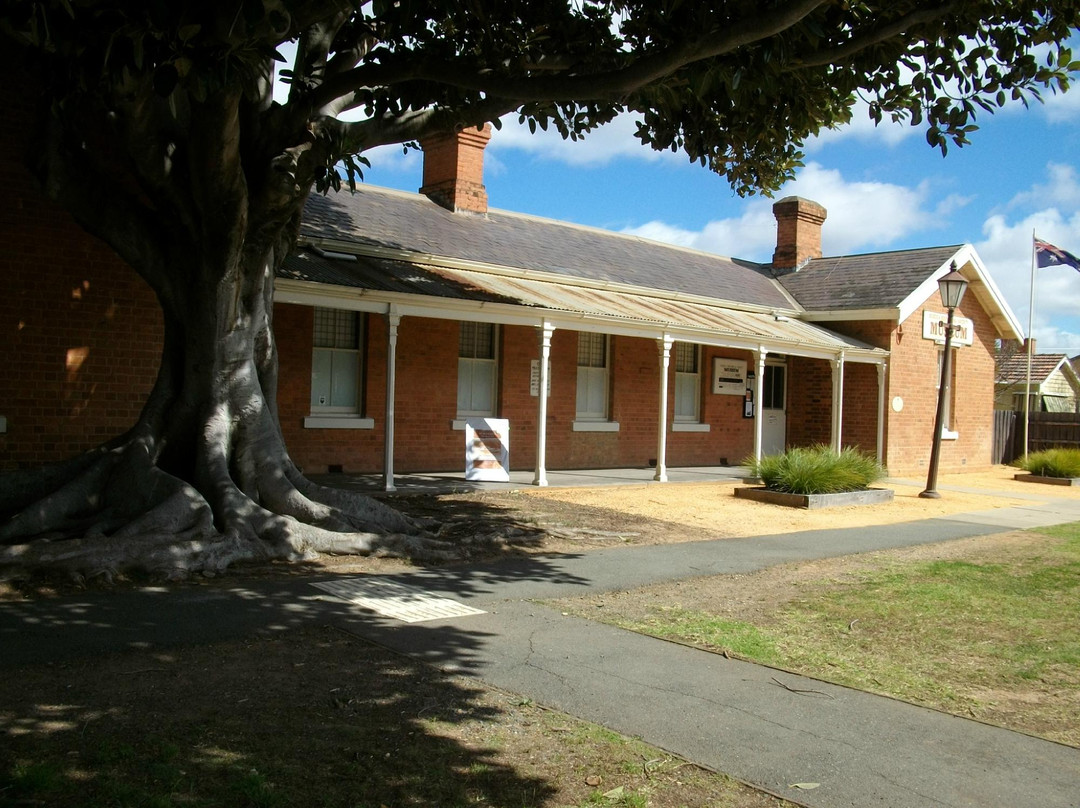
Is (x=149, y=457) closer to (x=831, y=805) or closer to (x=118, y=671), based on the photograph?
(x=118, y=671)

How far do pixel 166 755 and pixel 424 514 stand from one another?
23.6 feet

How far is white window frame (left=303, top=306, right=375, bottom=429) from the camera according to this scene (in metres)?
14.4

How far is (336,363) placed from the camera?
580 inches

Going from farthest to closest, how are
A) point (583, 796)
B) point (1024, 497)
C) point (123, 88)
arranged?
point (1024, 497) < point (123, 88) < point (583, 796)

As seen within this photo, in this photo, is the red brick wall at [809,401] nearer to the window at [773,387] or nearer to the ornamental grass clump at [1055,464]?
the window at [773,387]

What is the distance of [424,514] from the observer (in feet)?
36.2

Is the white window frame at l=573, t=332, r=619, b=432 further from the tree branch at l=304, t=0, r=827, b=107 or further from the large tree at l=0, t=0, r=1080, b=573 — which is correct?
the tree branch at l=304, t=0, r=827, b=107

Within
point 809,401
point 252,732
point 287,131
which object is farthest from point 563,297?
point 252,732

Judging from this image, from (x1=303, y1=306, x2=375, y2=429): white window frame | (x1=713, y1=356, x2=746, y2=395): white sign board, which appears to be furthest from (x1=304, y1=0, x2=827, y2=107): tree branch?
(x1=713, y1=356, x2=746, y2=395): white sign board

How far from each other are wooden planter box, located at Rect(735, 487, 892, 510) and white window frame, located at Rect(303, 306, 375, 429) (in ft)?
20.3

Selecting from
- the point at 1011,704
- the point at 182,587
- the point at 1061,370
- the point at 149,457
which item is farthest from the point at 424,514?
the point at 1061,370

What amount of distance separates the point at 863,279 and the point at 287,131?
57.7ft

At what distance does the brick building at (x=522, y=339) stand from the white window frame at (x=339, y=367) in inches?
1.3

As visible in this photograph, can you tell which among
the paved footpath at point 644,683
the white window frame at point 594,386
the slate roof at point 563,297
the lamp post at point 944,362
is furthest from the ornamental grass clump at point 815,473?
the paved footpath at point 644,683
